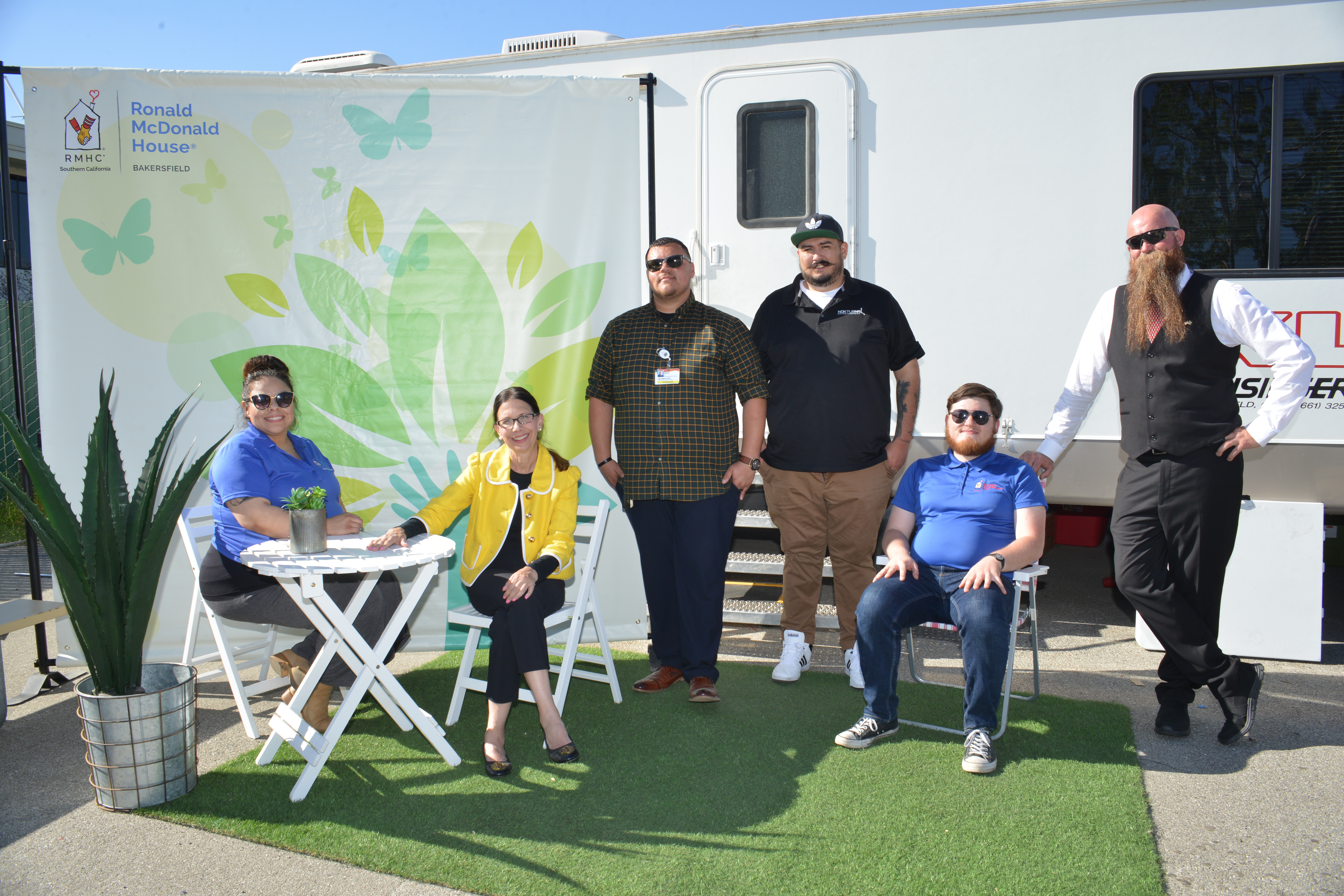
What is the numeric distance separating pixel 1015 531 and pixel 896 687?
79 cm

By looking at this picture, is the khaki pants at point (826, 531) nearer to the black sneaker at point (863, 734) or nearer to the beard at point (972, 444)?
the beard at point (972, 444)

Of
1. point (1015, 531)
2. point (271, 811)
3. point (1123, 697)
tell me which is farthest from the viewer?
point (1123, 697)

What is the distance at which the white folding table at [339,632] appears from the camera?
Answer: 268 cm

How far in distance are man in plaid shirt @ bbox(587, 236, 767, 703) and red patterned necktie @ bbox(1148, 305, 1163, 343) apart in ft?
4.23

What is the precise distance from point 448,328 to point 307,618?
4.61 ft

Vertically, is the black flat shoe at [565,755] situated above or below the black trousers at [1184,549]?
below

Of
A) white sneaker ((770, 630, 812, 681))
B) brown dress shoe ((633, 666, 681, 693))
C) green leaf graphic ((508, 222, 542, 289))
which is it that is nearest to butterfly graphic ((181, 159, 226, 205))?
green leaf graphic ((508, 222, 542, 289))

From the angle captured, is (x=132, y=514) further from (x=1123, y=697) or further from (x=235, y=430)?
(x=1123, y=697)

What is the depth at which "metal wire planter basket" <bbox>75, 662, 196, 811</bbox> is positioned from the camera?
2.63m

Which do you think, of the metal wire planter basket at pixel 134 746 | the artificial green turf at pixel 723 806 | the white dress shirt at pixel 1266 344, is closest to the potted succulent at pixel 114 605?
the metal wire planter basket at pixel 134 746

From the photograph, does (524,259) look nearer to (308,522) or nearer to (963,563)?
(308,522)

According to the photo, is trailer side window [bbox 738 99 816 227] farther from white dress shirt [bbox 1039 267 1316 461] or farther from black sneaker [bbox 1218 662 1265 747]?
black sneaker [bbox 1218 662 1265 747]

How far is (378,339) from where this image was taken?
12.7 ft

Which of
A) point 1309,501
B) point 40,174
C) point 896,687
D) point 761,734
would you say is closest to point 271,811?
point 761,734
